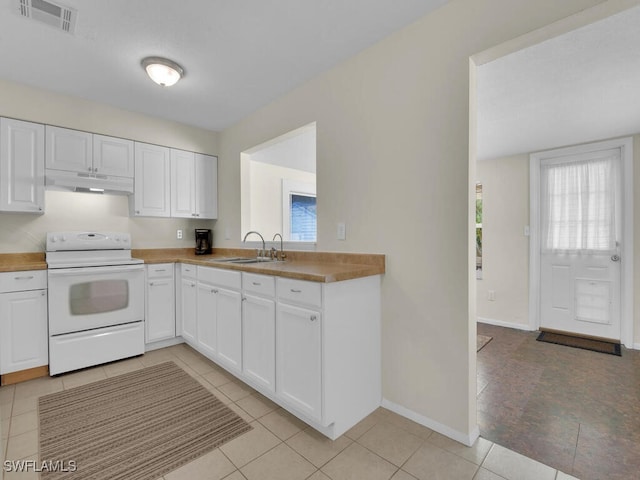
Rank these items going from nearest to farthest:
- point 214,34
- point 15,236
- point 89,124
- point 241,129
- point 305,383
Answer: point 305,383 → point 214,34 → point 15,236 → point 89,124 → point 241,129

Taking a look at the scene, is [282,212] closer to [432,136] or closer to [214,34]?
[214,34]

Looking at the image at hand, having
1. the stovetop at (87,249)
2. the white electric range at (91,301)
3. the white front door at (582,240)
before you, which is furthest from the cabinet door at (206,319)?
the white front door at (582,240)

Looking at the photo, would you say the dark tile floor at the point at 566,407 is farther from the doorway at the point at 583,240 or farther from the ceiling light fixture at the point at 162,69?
the ceiling light fixture at the point at 162,69

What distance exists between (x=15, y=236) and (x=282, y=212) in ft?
10.3

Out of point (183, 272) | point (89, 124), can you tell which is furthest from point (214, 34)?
point (183, 272)

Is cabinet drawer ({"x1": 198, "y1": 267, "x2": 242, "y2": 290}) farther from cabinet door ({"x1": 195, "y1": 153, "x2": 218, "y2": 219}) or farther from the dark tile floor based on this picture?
the dark tile floor

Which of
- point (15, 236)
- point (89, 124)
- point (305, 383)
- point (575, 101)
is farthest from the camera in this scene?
point (89, 124)

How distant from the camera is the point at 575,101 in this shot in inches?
97.8

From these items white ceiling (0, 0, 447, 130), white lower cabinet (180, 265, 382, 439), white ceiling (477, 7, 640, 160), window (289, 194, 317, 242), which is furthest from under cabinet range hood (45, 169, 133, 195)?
white ceiling (477, 7, 640, 160)

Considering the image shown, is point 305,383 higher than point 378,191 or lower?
lower

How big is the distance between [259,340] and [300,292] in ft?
1.89

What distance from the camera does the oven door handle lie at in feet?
8.18

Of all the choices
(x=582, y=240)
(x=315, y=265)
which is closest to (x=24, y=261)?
(x=315, y=265)

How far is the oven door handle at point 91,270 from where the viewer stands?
2.49 metres
